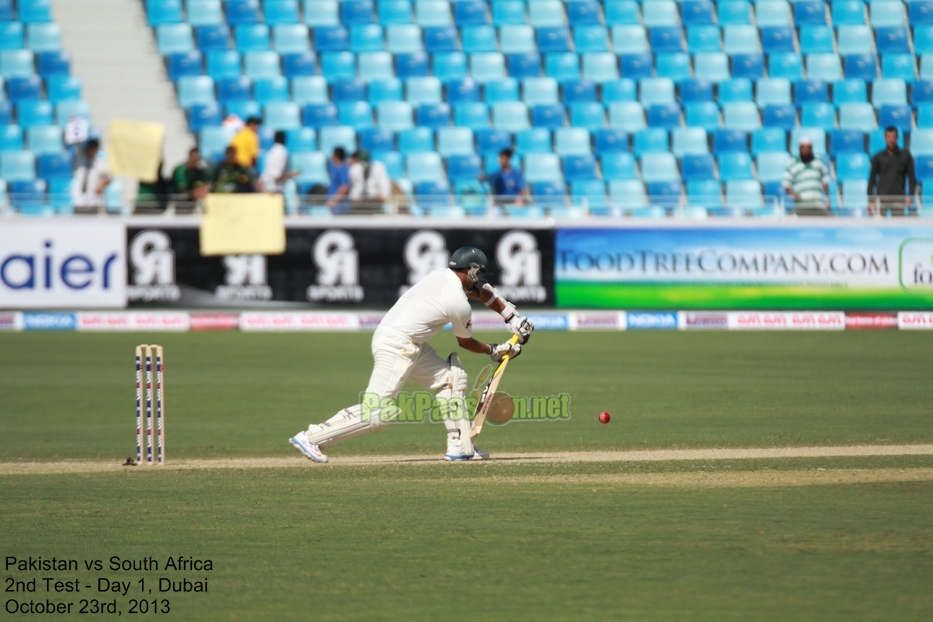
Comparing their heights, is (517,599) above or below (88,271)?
below

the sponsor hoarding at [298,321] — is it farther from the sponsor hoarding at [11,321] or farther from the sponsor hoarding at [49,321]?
the sponsor hoarding at [11,321]

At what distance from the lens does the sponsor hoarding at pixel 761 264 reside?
2100cm

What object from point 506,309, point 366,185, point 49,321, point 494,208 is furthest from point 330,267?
point 506,309

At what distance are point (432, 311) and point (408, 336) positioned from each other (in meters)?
0.28

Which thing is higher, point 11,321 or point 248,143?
point 248,143

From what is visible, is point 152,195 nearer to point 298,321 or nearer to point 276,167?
point 276,167

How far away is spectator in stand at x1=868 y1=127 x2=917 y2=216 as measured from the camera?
69.4 feet

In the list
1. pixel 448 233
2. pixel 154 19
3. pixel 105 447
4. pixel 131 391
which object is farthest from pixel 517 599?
pixel 154 19

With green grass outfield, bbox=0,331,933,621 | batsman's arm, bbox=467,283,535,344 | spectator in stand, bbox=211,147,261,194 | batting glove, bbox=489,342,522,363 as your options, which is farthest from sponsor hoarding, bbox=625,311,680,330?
batsman's arm, bbox=467,283,535,344

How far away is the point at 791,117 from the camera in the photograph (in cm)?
2569

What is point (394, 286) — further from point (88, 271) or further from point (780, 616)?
point (780, 616)

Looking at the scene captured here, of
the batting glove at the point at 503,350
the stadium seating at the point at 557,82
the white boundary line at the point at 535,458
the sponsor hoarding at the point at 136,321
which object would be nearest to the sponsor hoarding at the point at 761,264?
the stadium seating at the point at 557,82

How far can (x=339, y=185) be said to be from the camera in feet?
70.2

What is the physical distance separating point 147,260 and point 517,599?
15997 millimetres
